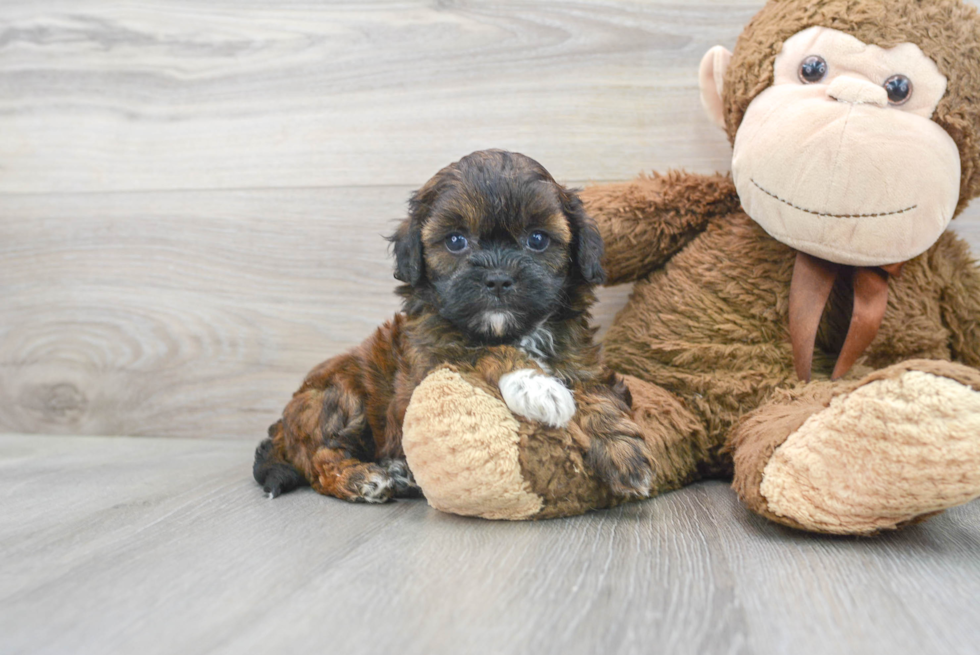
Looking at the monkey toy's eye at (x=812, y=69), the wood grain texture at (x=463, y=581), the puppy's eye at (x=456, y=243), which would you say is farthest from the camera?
the monkey toy's eye at (x=812, y=69)

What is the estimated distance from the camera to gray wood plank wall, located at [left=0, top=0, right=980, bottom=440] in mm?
2430

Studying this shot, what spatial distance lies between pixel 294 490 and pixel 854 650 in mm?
1406

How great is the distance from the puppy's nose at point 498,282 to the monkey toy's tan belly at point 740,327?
2.17ft

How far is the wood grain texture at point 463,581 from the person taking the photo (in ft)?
3.53

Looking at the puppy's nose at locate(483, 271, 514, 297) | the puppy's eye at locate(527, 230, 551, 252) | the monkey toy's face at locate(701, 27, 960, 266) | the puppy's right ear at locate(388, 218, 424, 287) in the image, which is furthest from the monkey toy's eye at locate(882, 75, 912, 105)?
the puppy's right ear at locate(388, 218, 424, 287)

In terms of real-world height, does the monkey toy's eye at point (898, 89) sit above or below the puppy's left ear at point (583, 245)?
above

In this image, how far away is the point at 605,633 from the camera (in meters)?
1.08

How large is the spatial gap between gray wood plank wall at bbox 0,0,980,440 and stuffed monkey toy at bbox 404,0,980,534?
1.26ft

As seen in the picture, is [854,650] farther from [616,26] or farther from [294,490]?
[616,26]

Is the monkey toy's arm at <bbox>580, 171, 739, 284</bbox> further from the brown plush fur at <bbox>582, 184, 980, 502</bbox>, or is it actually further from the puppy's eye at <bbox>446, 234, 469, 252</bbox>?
the puppy's eye at <bbox>446, 234, 469, 252</bbox>

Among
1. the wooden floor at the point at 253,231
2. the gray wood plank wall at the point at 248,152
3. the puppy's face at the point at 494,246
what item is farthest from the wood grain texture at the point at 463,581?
the gray wood plank wall at the point at 248,152

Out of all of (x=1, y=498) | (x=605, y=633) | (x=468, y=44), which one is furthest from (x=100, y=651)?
(x=468, y=44)

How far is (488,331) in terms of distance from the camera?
1.63m

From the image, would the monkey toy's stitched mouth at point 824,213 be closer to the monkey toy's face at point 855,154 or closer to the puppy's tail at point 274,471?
the monkey toy's face at point 855,154
